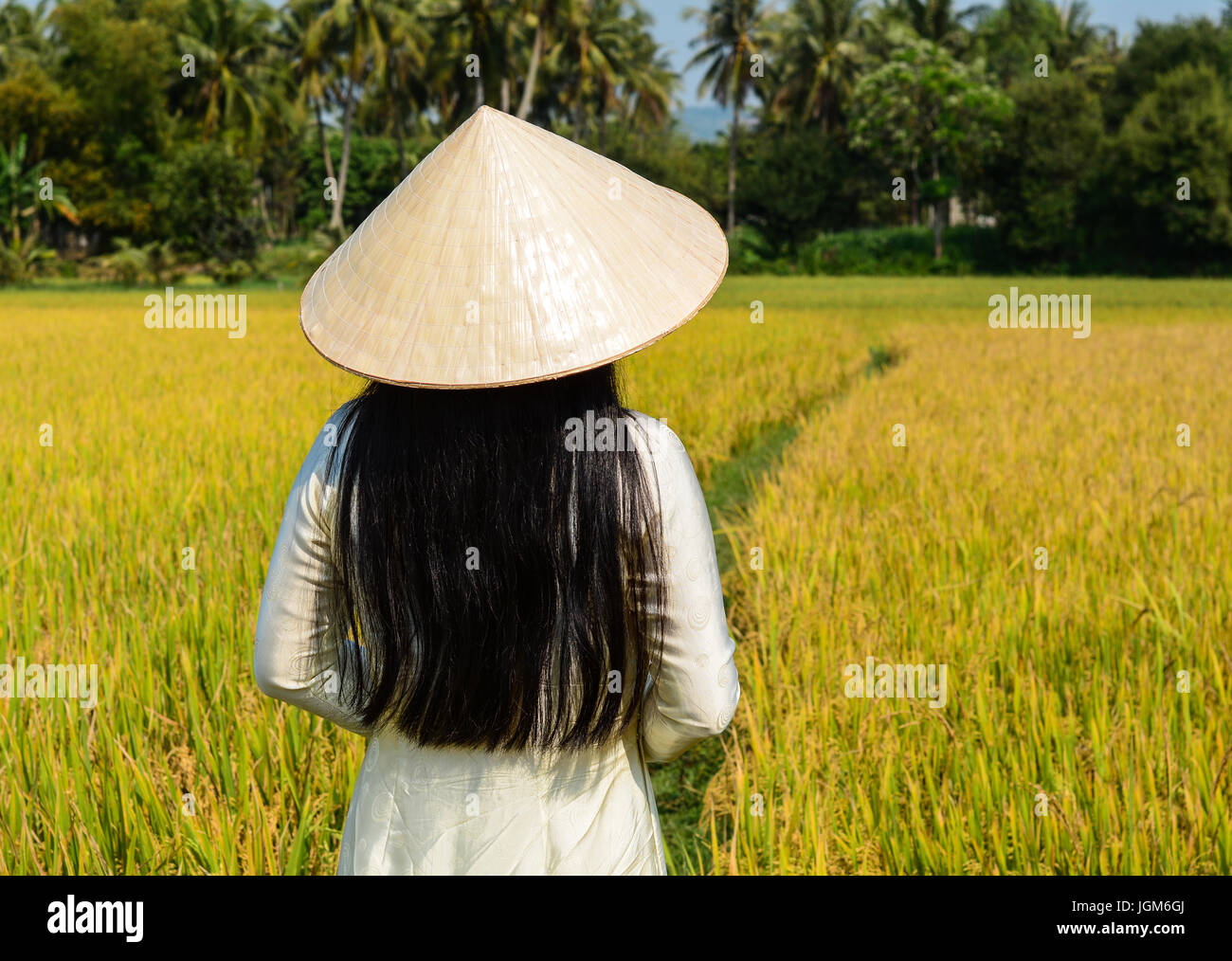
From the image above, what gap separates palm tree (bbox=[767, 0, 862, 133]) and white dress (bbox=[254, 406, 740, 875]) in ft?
116

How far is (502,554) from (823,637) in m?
1.69

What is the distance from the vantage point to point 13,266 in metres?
21.7

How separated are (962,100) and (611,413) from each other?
31164mm

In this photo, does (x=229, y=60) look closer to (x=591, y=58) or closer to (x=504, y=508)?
(x=591, y=58)

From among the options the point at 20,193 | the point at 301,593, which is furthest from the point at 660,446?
the point at 20,193

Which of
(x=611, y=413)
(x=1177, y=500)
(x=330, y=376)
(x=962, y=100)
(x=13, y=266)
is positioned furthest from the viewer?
(x=962, y=100)

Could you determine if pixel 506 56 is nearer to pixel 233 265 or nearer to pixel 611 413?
pixel 233 265

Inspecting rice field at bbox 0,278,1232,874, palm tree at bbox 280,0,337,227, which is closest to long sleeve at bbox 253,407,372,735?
rice field at bbox 0,278,1232,874

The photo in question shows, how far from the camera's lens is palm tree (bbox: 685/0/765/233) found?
32219 mm

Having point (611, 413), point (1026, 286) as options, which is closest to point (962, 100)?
point (1026, 286)

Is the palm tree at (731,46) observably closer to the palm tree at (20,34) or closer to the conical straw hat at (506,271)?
the palm tree at (20,34)

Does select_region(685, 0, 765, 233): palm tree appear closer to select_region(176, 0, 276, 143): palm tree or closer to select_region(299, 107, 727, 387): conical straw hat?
select_region(176, 0, 276, 143): palm tree

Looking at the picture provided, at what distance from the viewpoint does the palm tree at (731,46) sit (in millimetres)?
32219

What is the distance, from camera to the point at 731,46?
3272 cm
